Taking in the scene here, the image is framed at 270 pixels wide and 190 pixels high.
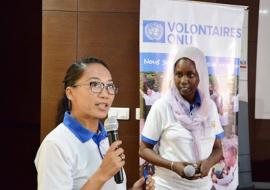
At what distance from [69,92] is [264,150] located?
3.48 metres

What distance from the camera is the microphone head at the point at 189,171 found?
8.57 ft

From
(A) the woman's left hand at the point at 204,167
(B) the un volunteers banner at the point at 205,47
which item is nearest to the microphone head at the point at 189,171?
(A) the woman's left hand at the point at 204,167

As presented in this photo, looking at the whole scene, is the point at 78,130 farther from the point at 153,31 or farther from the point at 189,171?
the point at 153,31

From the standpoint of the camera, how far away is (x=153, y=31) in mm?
2809

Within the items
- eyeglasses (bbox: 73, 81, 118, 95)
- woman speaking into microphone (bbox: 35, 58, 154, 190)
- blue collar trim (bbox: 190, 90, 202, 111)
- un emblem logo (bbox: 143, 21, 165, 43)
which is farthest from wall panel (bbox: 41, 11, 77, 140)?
eyeglasses (bbox: 73, 81, 118, 95)

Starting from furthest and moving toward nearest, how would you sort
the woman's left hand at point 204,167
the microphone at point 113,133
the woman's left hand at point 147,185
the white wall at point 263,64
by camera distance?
1. the white wall at point 263,64
2. the woman's left hand at point 204,167
3. the woman's left hand at point 147,185
4. the microphone at point 113,133

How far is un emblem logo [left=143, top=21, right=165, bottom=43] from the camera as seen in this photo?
2803mm

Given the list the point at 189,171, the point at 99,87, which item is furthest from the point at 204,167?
the point at 99,87

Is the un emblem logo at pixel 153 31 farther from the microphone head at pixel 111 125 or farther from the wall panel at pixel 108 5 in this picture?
the microphone head at pixel 111 125

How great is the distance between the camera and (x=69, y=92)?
1.32 m

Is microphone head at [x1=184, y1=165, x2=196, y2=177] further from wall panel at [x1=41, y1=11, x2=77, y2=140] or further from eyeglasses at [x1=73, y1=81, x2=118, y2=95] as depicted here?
eyeglasses at [x1=73, y1=81, x2=118, y2=95]

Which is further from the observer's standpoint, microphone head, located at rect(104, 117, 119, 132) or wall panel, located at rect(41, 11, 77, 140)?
wall panel, located at rect(41, 11, 77, 140)

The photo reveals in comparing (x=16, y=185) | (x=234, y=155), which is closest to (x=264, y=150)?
(x=234, y=155)

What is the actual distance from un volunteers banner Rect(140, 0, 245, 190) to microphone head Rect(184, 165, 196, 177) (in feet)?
1.26
